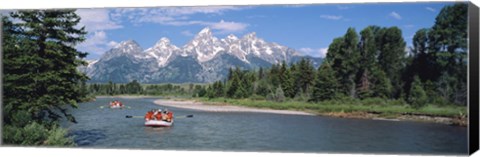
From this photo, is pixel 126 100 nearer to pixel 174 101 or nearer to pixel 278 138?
pixel 174 101

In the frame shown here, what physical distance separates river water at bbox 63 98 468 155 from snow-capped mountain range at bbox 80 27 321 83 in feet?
1.80

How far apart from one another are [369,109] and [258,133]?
6.67 feet

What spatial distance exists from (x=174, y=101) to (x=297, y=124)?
2374 mm

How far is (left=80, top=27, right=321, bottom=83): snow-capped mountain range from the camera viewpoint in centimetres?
1328

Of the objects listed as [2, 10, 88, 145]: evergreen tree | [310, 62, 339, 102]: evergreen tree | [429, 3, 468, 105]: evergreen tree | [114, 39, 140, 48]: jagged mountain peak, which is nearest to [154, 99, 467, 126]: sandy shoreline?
[310, 62, 339, 102]: evergreen tree

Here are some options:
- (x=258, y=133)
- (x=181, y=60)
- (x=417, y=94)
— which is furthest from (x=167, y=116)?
(x=417, y=94)

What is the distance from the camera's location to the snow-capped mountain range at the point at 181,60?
13281mm

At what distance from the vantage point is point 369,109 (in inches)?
508

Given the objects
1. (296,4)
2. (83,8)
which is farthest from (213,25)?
(83,8)

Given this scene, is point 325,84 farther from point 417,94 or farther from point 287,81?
point 417,94

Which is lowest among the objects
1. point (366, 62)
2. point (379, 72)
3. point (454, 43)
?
point (379, 72)

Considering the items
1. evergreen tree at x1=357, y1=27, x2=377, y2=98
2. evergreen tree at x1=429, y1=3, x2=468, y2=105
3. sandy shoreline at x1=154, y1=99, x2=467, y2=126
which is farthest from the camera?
evergreen tree at x1=357, y1=27, x2=377, y2=98

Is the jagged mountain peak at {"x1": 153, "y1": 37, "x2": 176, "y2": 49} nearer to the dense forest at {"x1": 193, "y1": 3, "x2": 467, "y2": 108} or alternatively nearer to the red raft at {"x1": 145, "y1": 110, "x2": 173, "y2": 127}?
the dense forest at {"x1": 193, "y1": 3, "x2": 467, "y2": 108}

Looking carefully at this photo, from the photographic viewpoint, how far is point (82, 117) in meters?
13.7
